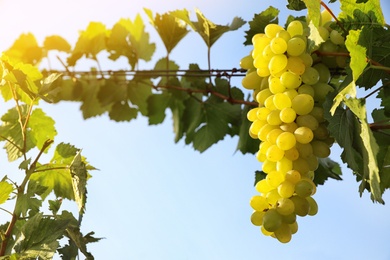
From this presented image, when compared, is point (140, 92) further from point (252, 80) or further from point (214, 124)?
point (252, 80)

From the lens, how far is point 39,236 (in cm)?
61

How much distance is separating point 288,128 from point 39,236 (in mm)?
314

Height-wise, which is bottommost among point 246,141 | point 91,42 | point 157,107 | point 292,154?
point 292,154

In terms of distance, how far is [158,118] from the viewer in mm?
1387

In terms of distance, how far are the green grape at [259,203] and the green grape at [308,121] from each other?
0.10 meters

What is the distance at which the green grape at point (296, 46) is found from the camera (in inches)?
27.8

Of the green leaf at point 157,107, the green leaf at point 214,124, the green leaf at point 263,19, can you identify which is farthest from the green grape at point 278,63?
the green leaf at point 157,107

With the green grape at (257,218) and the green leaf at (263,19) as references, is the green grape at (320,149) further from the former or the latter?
the green leaf at (263,19)

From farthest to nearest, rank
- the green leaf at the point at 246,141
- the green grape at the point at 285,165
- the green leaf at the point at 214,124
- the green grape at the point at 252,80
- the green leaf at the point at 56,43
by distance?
the green leaf at the point at 56,43, the green leaf at the point at 214,124, the green leaf at the point at 246,141, the green grape at the point at 252,80, the green grape at the point at 285,165

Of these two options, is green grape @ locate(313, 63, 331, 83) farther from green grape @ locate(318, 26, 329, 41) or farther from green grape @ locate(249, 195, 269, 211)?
green grape @ locate(249, 195, 269, 211)

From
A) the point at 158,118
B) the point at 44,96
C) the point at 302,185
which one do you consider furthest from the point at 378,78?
the point at 158,118

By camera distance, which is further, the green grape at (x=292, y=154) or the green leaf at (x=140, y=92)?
the green leaf at (x=140, y=92)

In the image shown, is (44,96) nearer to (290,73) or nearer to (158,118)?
(290,73)

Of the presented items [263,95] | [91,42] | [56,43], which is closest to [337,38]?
[263,95]
